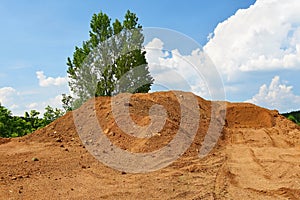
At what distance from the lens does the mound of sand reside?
571 cm

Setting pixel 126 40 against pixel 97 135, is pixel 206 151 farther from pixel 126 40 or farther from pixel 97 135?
pixel 126 40

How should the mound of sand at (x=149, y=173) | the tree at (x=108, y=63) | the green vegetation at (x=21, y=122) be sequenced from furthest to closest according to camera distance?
the tree at (x=108, y=63) → the green vegetation at (x=21, y=122) → the mound of sand at (x=149, y=173)

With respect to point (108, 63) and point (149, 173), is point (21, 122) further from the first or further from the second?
point (149, 173)

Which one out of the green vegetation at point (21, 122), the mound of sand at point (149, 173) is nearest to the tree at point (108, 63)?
the green vegetation at point (21, 122)

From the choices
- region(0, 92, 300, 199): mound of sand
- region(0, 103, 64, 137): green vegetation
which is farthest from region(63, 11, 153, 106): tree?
region(0, 92, 300, 199): mound of sand

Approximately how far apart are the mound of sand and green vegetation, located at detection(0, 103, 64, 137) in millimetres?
4936

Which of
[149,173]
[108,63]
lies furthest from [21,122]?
[149,173]

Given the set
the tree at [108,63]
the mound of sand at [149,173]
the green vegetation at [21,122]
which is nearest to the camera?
the mound of sand at [149,173]

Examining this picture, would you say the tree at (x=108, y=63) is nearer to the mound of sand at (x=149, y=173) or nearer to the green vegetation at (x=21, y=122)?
the green vegetation at (x=21, y=122)

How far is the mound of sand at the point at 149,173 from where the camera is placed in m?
5.71

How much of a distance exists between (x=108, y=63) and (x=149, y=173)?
44.7 feet

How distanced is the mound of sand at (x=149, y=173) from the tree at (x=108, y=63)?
22.9 ft

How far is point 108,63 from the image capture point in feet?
65.3

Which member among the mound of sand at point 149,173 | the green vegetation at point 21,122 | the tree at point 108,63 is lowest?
the mound of sand at point 149,173
